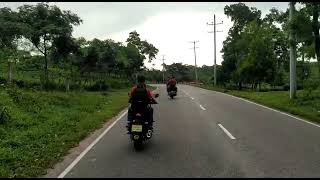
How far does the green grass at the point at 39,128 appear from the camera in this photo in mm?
10375

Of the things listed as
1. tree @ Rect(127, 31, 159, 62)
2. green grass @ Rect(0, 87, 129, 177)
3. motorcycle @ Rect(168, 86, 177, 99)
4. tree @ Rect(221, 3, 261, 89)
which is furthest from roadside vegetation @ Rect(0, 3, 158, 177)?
tree @ Rect(127, 31, 159, 62)

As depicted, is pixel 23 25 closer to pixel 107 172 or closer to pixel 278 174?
pixel 107 172

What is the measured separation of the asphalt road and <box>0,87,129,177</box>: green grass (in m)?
0.83

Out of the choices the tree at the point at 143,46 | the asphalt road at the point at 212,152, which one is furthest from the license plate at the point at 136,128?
the tree at the point at 143,46

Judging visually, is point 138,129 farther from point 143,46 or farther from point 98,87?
point 143,46

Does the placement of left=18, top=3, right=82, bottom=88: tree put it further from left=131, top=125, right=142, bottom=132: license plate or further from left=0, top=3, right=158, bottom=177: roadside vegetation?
left=131, top=125, right=142, bottom=132: license plate

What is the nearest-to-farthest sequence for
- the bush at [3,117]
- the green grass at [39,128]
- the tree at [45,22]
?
the green grass at [39,128]
the bush at [3,117]
the tree at [45,22]

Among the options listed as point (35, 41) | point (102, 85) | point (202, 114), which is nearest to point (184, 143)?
point (202, 114)

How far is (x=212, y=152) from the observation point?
11.5 metres

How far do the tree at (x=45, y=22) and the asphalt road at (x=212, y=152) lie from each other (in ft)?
44.0

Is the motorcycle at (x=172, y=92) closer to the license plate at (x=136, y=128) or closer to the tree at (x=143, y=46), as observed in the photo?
the license plate at (x=136, y=128)

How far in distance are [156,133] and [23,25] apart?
50.8ft

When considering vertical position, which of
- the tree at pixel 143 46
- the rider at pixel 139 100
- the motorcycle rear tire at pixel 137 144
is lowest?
the motorcycle rear tire at pixel 137 144

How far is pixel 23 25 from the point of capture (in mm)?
27703
